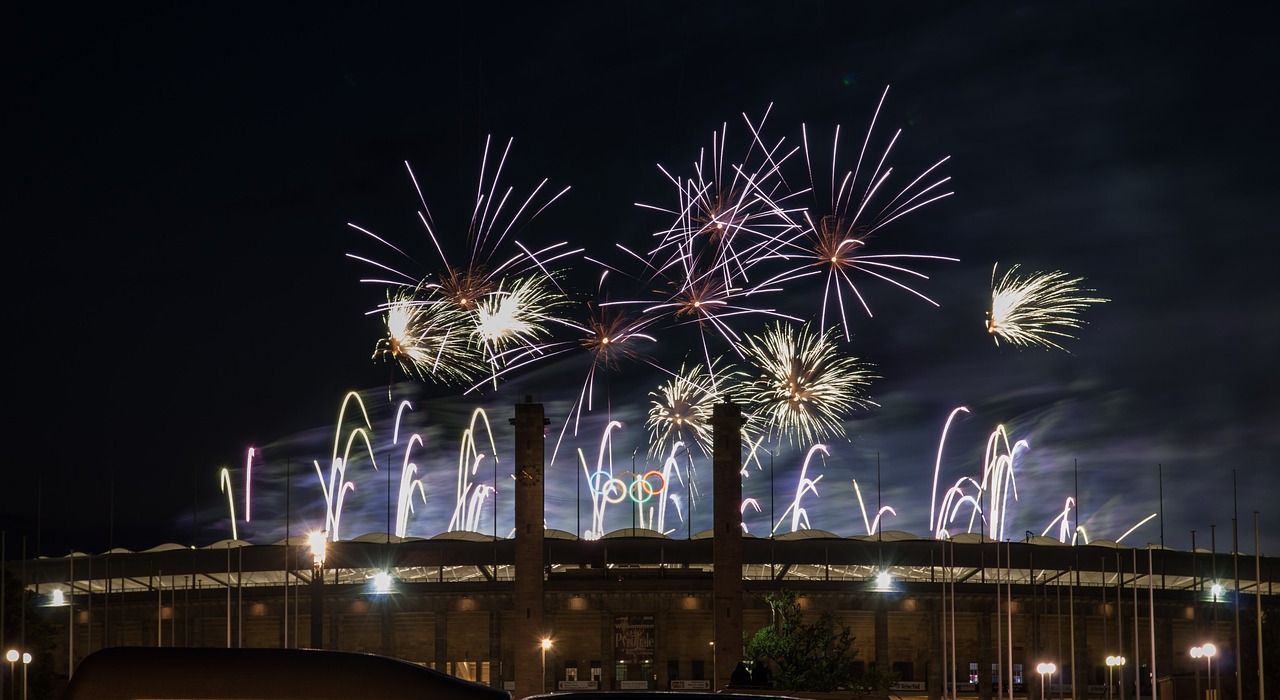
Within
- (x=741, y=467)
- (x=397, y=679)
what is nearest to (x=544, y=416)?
(x=741, y=467)

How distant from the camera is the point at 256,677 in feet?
16.9

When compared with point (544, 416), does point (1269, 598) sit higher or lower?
lower

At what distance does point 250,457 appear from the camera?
6291 cm

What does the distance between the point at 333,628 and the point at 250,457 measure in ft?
65.6

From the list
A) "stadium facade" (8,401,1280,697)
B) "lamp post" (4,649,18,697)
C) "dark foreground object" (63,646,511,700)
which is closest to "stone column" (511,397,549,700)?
"stadium facade" (8,401,1280,697)

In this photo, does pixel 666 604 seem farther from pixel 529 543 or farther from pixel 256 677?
pixel 256 677

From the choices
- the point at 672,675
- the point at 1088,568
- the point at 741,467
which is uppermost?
the point at 741,467

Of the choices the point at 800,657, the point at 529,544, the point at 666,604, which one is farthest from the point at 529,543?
the point at 800,657

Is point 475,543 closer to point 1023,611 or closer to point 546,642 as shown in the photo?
point 546,642

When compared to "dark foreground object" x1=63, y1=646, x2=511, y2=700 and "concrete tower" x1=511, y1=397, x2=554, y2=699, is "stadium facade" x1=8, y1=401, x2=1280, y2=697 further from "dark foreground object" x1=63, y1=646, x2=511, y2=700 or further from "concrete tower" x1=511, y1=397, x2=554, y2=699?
"dark foreground object" x1=63, y1=646, x2=511, y2=700

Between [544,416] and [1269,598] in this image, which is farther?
[1269,598]

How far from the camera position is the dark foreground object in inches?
203

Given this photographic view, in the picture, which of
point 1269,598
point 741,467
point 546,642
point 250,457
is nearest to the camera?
point 250,457

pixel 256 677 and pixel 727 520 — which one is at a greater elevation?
pixel 727 520
